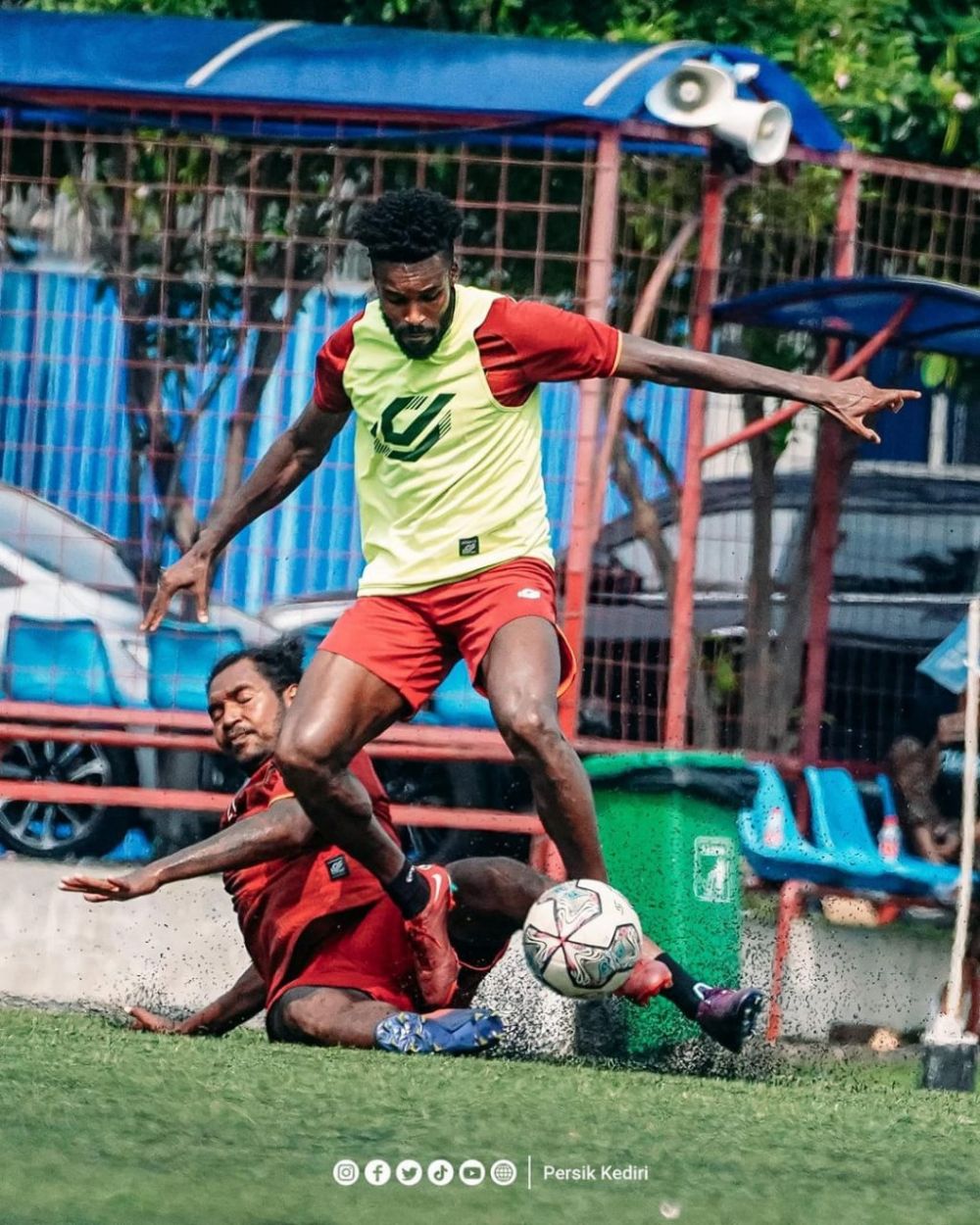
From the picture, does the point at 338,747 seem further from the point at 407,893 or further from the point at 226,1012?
the point at 226,1012

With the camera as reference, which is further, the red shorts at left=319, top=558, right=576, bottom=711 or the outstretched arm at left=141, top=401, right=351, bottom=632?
the outstretched arm at left=141, top=401, right=351, bottom=632

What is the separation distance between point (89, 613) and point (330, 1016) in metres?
2.62

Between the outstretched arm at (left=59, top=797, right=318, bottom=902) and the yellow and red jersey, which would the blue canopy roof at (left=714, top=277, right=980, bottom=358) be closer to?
the yellow and red jersey

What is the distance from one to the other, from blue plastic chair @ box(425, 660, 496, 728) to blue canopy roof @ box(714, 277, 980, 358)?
5.54 ft

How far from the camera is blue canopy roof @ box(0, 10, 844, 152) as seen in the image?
8070 mm

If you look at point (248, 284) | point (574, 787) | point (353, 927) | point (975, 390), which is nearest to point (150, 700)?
point (248, 284)

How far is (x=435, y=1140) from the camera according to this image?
4773mm

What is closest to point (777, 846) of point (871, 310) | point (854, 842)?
point (854, 842)

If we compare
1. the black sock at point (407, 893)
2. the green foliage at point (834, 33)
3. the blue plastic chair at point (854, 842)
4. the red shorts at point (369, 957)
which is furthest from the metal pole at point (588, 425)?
the green foliage at point (834, 33)

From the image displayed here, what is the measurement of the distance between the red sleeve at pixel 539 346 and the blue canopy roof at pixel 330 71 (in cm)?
175

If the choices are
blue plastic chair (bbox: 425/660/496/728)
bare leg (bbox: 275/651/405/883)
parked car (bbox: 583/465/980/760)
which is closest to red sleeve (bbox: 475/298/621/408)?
bare leg (bbox: 275/651/405/883)

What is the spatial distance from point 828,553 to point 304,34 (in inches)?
111

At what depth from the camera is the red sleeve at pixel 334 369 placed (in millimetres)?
6633

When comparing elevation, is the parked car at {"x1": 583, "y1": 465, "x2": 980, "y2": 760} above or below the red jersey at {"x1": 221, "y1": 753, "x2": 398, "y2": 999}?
above
